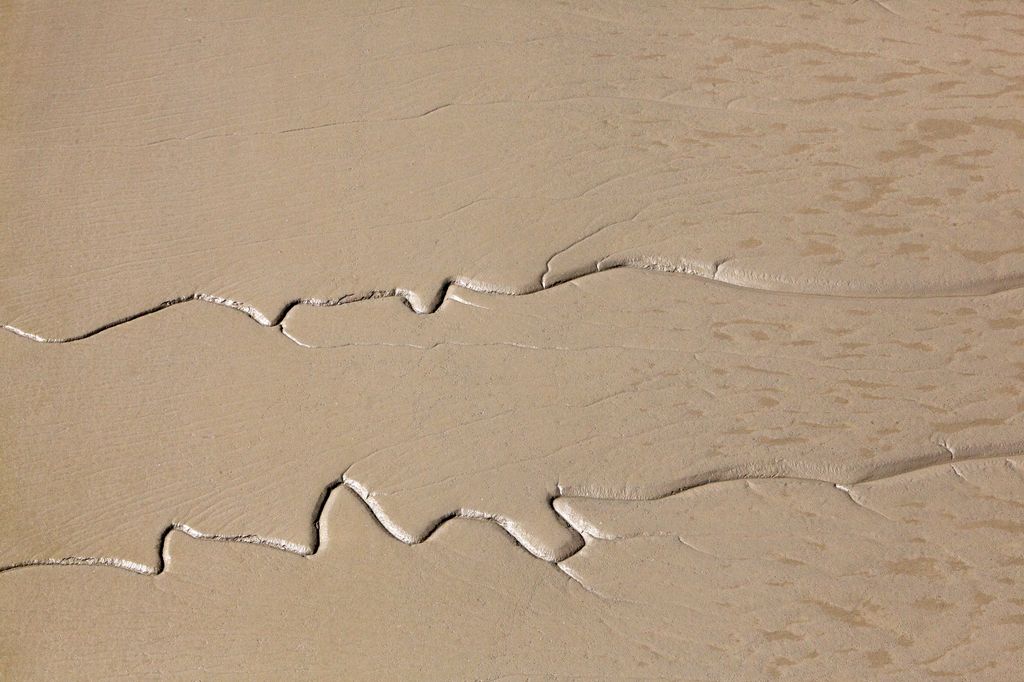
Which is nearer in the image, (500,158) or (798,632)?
(798,632)

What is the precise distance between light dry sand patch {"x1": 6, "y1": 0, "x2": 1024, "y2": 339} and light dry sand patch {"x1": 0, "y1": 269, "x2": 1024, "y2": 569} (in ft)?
0.29

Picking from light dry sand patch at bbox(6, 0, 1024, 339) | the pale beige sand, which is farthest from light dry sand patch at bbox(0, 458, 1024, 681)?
light dry sand patch at bbox(6, 0, 1024, 339)

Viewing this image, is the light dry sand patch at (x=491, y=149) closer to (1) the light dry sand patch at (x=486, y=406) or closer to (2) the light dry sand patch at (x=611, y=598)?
(1) the light dry sand patch at (x=486, y=406)

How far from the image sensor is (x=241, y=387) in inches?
84.2

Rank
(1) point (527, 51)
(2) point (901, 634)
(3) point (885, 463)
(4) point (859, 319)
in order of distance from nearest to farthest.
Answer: (2) point (901, 634) → (3) point (885, 463) → (4) point (859, 319) → (1) point (527, 51)

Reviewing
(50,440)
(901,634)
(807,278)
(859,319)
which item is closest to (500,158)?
(807,278)

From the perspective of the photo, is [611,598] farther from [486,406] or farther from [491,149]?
[491,149]

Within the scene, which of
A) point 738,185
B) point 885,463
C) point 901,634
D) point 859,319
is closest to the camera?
point 901,634

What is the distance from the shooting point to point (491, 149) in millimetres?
2377

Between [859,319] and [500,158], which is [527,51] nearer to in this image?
[500,158]

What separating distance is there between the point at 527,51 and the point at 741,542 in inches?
54.5

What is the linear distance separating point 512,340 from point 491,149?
532mm

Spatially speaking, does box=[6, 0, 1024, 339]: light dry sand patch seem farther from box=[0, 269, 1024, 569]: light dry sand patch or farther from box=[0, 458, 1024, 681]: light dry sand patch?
box=[0, 458, 1024, 681]: light dry sand patch

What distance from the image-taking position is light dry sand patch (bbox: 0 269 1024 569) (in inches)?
79.7
